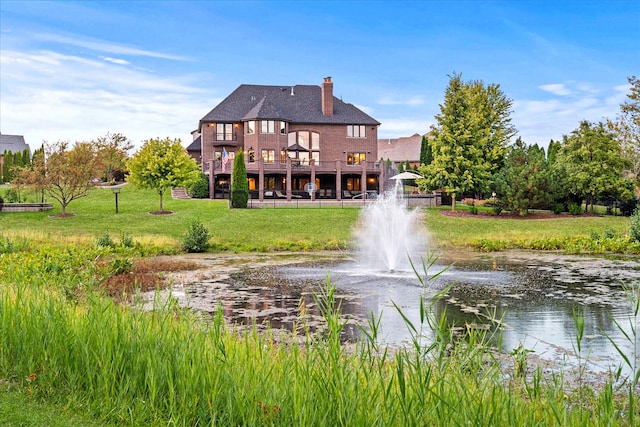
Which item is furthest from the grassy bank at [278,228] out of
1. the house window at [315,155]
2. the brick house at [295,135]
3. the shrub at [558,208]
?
the house window at [315,155]

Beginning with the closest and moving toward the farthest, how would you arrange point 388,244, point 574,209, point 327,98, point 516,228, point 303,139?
1. point 388,244
2. point 516,228
3. point 574,209
4. point 303,139
5. point 327,98

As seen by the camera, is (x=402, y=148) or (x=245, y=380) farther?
(x=402, y=148)

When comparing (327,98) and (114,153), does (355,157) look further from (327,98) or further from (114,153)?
(114,153)

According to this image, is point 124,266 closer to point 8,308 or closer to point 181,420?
point 8,308

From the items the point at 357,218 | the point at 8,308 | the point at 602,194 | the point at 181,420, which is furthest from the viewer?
the point at 602,194

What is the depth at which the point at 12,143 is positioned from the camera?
103688mm

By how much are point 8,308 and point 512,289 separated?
10.7 m

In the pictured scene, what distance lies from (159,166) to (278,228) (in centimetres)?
1239

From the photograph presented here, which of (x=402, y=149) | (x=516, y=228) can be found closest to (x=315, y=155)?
(x=516, y=228)

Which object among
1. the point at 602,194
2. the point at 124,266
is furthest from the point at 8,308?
the point at 602,194

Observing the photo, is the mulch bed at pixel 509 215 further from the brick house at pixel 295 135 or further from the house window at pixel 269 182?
the house window at pixel 269 182

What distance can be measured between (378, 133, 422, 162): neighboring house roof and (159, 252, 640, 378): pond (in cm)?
7799

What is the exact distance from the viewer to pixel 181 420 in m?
4.98

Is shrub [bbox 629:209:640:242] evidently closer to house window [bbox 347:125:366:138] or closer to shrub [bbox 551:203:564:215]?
shrub [bbox 551:203:564:215]
